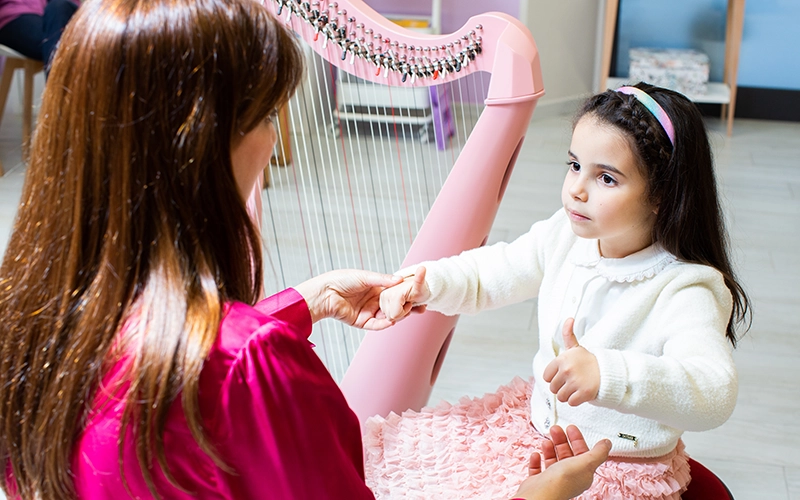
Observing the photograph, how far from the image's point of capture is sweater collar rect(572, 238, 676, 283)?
1.12 metres

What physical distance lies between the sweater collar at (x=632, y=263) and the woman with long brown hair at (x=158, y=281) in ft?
1.81

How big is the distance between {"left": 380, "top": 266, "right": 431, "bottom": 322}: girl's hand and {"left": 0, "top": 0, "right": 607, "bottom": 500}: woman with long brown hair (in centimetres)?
52

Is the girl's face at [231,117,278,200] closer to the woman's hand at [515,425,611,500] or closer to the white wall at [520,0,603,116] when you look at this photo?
the woman's hand at [515,425,611,500]

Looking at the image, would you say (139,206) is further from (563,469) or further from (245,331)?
(563,469)

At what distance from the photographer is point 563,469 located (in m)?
0.95

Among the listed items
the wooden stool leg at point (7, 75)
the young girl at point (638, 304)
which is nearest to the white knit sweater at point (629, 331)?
the young girl at point (638, 304)

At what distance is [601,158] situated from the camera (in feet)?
3.60

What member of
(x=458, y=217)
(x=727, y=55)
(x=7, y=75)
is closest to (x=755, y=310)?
(x=458, y=217)

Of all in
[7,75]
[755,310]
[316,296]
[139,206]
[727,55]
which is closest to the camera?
[139,206]

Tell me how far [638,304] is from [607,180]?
167 mm

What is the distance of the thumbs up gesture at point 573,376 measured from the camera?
97cm

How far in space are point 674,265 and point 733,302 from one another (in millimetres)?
111

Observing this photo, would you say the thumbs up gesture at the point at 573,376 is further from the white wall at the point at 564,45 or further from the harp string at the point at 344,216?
the white wall at the point at 564,45

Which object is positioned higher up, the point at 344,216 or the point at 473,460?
the point at 473,460
